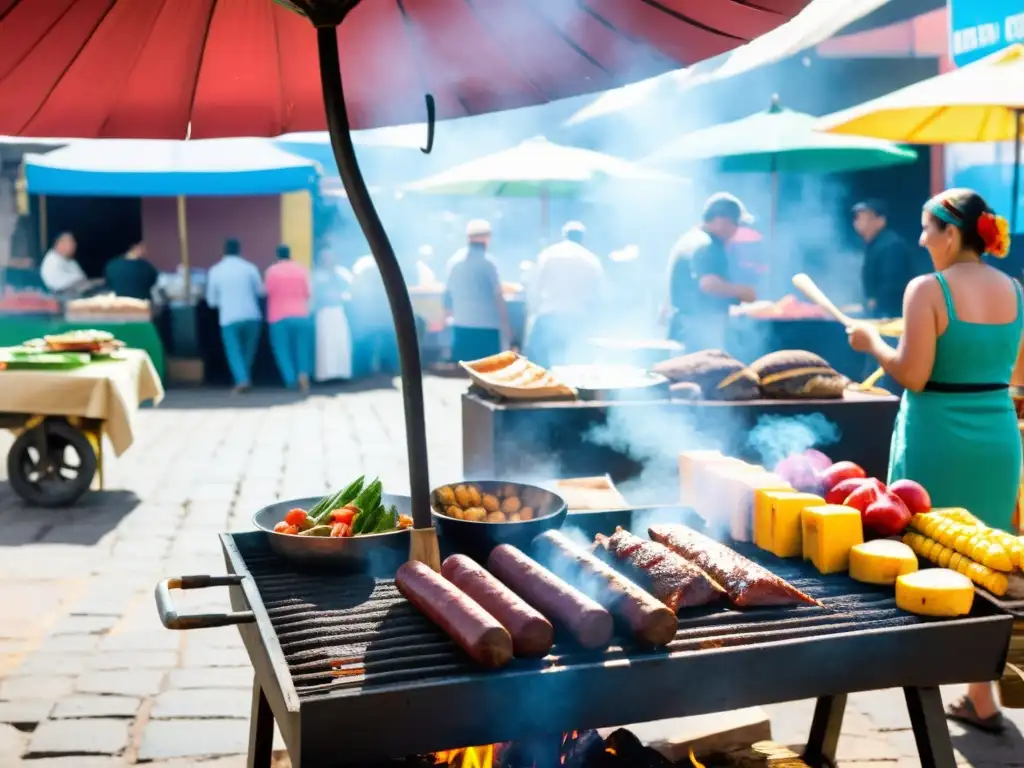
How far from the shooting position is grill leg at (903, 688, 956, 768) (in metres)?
2.51

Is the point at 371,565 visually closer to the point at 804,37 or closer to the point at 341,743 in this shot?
the point at 341,743

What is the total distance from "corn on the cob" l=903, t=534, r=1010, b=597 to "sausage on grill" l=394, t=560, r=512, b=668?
1289mm

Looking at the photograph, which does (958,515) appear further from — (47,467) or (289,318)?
(289,318)

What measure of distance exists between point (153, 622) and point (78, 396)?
→ 2.91 m

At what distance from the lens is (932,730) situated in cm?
251

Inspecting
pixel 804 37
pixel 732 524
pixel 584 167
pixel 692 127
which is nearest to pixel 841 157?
pixel 804 37

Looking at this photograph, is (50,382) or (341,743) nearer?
(341,743)

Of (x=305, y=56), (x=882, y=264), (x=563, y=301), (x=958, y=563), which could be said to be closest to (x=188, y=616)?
(x=305, y=56)

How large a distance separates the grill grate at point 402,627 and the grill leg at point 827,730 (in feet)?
3.18

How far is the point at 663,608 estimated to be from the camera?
2.24 meters

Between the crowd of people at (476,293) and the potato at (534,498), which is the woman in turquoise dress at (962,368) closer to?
the potato at (534,498)

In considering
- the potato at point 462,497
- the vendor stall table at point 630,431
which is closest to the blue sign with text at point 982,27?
the vendor stall table at point 630,431

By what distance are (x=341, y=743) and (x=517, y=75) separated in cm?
186

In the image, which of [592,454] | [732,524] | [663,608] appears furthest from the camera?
[592,454]
